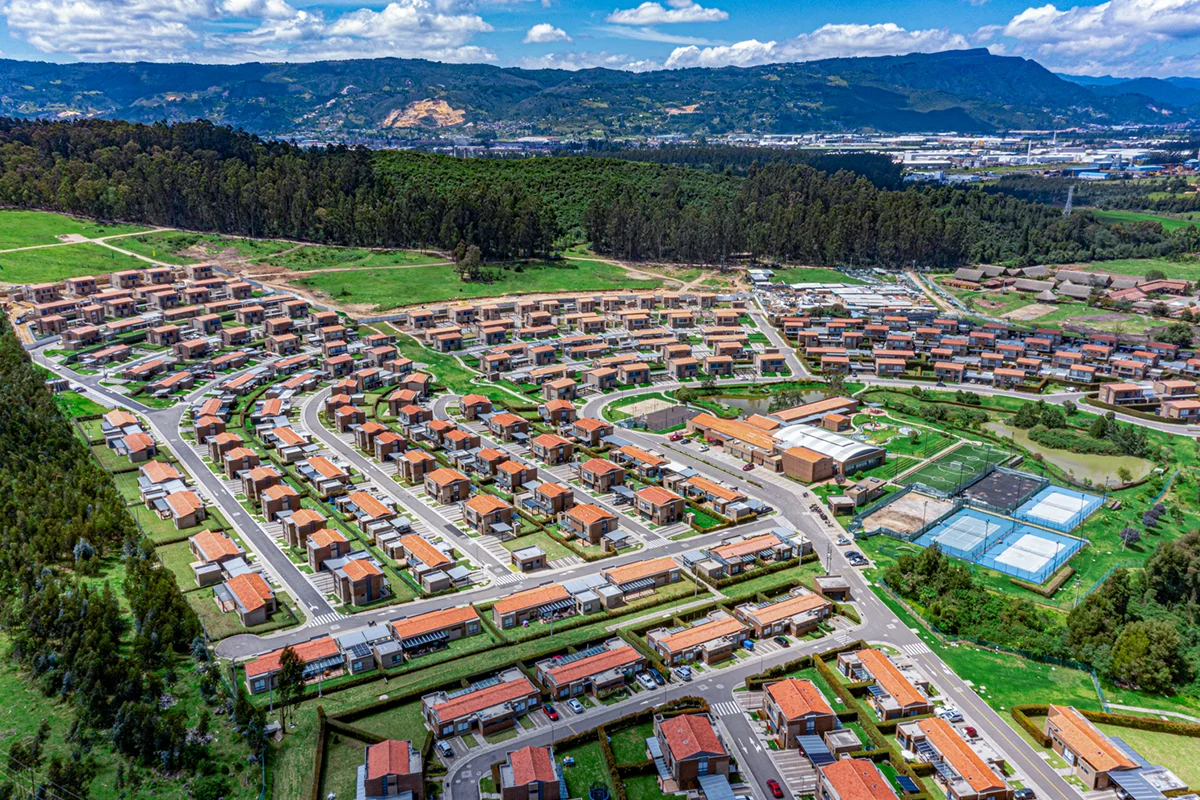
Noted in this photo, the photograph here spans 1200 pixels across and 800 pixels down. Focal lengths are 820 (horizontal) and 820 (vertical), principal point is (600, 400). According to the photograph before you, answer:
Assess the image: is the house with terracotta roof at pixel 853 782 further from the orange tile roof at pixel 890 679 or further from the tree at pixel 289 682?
the tree at pixel 289 682

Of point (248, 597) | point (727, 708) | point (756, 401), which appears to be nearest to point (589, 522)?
point (727, 708)

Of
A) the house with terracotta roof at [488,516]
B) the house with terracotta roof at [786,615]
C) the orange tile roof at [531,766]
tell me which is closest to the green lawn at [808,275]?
the house with terracotta roof at [488,516]

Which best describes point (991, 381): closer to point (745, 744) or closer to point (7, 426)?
point (745, 744)

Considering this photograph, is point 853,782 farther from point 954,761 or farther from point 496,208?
point 496,208


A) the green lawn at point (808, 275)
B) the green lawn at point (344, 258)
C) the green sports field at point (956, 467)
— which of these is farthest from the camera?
the green lawn at point (808, 275)

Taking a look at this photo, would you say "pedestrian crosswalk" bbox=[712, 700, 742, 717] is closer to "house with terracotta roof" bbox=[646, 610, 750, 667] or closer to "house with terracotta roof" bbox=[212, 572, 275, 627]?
"house with terracotta roof" bbox=[646, 610, 750, 667]
